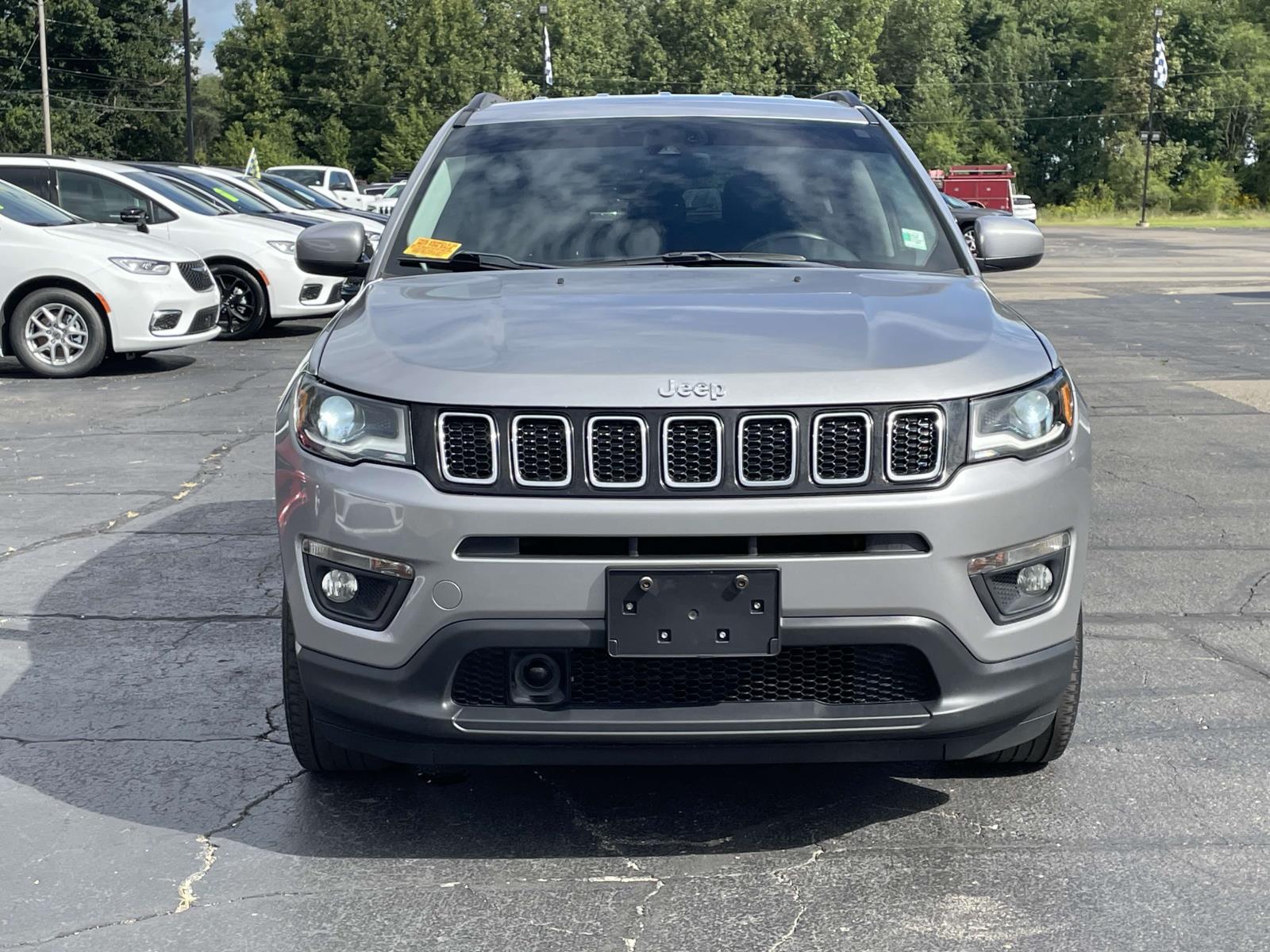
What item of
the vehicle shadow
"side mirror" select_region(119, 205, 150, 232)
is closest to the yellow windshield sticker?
the vehicle shadow

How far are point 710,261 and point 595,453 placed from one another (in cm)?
139

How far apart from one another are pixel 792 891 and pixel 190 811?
1.47 meters

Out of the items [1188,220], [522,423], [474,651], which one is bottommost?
[1188,220]

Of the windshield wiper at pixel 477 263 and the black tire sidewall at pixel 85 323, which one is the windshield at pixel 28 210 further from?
the windshield wiper at pixel 477 263

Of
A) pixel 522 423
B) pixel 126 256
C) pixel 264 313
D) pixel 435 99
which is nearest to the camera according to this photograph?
pixel 522 423

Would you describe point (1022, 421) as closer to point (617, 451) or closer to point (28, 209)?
point (617, 451)

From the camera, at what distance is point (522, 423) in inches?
130

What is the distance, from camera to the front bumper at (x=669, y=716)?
3.25m

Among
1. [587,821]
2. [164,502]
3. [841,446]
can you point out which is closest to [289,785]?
[587,821]

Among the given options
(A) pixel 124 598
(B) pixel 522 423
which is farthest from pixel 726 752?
(A) pixel 124 598

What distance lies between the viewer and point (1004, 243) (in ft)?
16.8

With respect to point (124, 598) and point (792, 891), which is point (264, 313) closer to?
point (124, 598)

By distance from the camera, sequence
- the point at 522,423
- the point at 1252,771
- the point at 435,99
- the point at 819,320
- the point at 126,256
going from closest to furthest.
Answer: the point at 522,423
the point at 819,320
the point at 1252,771
the point at 126,256
the point at 435,99

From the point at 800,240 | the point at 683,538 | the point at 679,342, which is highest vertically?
the point at 800,240
